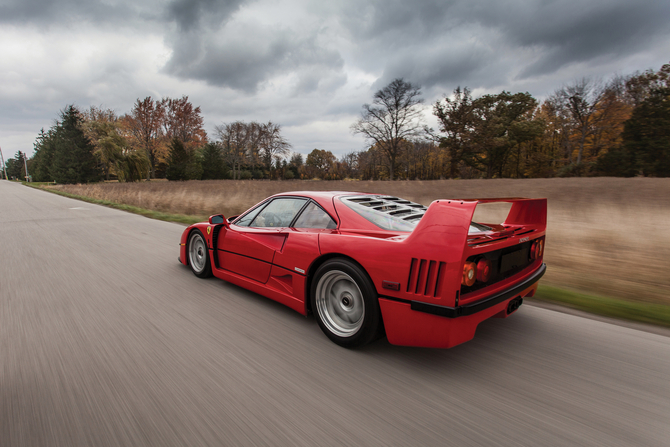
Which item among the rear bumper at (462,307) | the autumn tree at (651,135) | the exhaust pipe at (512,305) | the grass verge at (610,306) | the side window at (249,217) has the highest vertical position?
the autumn tree at (651,135)

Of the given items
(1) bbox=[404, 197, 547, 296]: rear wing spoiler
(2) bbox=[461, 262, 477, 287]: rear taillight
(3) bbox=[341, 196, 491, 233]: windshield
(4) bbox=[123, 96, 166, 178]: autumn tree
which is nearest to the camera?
(1) bbox=[404, 197, 547, 296]: rear wing spoiler

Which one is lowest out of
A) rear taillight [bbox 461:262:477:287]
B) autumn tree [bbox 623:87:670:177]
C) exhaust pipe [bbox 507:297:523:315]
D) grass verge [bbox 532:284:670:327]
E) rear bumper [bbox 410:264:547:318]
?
grass verge [bbox 532:284:670:327]

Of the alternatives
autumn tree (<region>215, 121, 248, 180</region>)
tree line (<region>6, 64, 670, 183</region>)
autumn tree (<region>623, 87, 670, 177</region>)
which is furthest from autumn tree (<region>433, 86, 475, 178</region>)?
autumn tree (<region>215, 121, 248, 180</region>)

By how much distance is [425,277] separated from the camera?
2.07 metres

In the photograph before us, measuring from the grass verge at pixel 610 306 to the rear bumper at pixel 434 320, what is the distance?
155cm

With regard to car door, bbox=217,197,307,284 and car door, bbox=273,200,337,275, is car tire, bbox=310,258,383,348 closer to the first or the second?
car door, bbox=273,200,337,275

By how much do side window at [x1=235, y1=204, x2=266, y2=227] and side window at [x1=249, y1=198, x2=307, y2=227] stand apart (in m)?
0.05

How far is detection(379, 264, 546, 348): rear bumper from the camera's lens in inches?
79.5

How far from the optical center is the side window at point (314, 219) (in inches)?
111

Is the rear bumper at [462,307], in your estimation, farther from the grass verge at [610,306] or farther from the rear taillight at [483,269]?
the grass verge at [610,306]

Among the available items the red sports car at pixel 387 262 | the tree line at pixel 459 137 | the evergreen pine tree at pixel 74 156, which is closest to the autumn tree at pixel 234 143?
the tree line at pixel 459 137

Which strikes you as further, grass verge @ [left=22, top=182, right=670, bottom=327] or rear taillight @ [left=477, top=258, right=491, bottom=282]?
grass verge @ [left=22, top=182, right=670, bottom=327]

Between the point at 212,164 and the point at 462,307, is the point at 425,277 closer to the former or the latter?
the point at 462,307

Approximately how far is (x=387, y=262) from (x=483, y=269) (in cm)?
61
